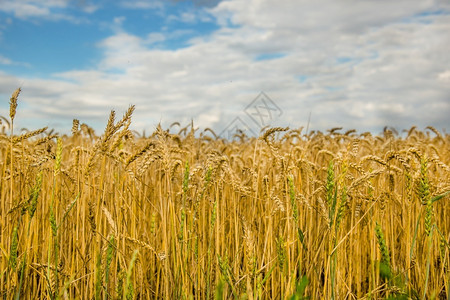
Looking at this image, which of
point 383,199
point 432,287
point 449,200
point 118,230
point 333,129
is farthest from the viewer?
point 333,129

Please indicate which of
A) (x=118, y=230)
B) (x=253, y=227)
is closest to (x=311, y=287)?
(x=253, y=227)

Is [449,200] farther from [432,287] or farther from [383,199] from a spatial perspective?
[383,199]

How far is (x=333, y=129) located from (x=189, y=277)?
3.72m

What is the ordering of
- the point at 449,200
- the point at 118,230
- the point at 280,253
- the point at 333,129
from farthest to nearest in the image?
the point at 333,129
the point at 449,200
the point at 118,230
the point at 280,253

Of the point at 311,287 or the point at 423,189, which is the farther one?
the point at 311,287

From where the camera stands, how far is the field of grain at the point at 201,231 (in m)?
1.49

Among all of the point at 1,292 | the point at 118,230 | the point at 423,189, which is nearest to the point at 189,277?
the point at 118,230

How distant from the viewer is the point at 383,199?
2.20 metres

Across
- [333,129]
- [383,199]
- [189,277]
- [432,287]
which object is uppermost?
[333,129]

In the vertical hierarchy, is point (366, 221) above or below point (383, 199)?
below

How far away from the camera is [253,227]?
228cm

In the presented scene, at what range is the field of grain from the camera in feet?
4.88

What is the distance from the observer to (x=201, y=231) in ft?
8.07

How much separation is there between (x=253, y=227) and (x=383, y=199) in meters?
0.73
